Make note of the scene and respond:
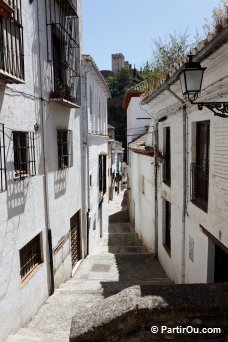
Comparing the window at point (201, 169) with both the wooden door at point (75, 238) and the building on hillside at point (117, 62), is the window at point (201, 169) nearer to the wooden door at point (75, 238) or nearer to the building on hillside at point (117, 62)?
the wooden door at point (75, 238)

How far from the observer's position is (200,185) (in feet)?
21.3

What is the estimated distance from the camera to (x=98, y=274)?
32.2 feet

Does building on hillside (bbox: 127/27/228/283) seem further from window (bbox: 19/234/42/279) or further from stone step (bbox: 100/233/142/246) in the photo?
stone step (bbox: 100/233/142/246)

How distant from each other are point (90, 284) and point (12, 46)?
6.06 meters

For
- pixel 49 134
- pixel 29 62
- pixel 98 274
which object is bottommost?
pixel 98 274

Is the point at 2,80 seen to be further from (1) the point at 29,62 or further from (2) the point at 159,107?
(2) the point at 159,107

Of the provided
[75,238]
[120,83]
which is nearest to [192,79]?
[75,238]

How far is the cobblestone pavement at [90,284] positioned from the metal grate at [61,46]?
4.93 meters

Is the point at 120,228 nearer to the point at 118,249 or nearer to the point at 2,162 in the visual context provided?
the point at 118,249

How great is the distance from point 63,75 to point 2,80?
4.27 metres

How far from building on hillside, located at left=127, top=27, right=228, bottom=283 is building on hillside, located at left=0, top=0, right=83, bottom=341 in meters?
2.84

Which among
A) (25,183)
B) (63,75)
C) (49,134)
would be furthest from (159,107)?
(25,183)

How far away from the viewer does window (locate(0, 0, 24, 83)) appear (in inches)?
207

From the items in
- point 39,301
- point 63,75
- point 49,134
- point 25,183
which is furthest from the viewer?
point 63,75
